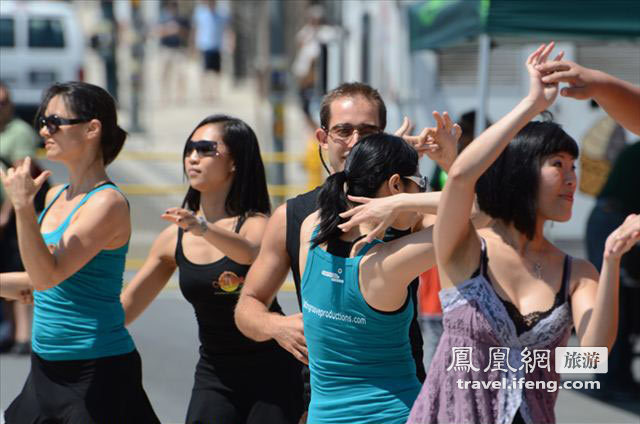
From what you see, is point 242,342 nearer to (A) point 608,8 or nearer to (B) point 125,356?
(B) point 125,356

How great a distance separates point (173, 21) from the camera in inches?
938

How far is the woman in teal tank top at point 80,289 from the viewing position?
4238mm

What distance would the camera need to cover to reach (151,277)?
474 cm

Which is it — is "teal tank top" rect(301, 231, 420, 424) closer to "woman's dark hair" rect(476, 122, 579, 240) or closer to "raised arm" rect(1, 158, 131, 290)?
"woman's dark hair" rect(476, 122, 579, 240)

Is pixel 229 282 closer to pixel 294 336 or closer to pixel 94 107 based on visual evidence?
pixel 294 336

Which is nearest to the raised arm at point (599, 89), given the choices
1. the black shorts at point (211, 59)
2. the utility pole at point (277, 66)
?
the utility pole at point (277, 66)

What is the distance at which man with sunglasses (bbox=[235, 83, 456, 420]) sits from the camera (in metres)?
3.78

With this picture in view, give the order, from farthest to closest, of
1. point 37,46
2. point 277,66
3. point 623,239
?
point 37,46, point 277,66, point 623,239

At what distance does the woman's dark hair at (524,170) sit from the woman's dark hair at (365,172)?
277 mm

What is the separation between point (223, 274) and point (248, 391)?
1.49 feet

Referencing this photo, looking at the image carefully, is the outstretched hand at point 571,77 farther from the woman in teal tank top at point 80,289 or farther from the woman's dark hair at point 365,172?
the woman in teal tank top at point 80,289

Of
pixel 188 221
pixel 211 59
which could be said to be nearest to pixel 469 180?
pixel 188 221

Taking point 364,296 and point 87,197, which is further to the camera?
point 87,197

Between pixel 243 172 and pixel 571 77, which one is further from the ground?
pixel 571 77
